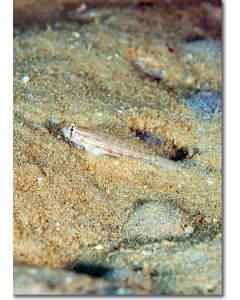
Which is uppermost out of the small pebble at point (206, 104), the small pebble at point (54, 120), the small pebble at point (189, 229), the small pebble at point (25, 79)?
the small pebble at point (25, 79)

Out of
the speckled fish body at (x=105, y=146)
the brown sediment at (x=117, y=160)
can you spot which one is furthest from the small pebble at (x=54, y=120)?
the speckled fish body at (x=105, y=146)

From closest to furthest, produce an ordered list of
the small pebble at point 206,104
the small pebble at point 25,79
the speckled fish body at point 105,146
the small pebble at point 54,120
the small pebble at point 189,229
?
the small pebble at point 189,229 → the speckled fish body at point 105,146 → the small pebble at point 54,120 → the small pebble at point 25,79 → the small pebble at point 206,104

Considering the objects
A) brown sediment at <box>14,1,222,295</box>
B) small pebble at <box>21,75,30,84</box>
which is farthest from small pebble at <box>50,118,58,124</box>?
small pebble at <box>21,75,30,84</box>

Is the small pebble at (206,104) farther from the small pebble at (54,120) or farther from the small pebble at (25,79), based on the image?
the small pebble at (25,79)

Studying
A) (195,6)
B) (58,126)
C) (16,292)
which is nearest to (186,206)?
(58,126)

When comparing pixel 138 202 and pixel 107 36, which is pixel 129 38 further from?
pixel 138 202

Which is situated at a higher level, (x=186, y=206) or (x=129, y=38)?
(x=129, y=38)

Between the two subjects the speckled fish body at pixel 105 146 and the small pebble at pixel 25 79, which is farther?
the small pebble at pixel 25 79

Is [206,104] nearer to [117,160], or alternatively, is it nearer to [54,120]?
[117,160]

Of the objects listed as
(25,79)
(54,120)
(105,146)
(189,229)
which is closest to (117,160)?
(105,146)
